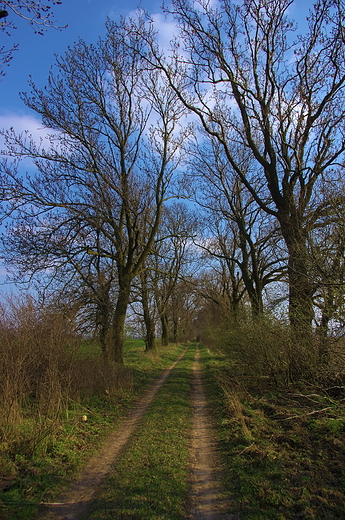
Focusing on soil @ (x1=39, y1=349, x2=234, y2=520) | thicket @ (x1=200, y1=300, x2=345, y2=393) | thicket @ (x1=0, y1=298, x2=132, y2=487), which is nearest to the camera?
soil @ (x1=39, y1=349, x2=234, y2=520)

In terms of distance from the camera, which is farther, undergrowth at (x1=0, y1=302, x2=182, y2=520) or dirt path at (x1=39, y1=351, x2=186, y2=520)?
undergrowth at (x1=0, y1=302, x2=182, y2=520)

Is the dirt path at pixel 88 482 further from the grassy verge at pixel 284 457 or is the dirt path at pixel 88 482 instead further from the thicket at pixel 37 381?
the grassy verge at pixel 284 457

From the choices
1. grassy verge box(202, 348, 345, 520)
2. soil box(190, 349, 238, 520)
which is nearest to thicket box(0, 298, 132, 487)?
soil box(190, 349, 238, 520)

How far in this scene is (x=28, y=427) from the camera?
18.8ft

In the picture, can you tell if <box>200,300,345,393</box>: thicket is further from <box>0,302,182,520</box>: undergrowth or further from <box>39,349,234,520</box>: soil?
<box>0,302,182,520</box>: undergrowth

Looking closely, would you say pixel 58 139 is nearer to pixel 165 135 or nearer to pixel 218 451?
pixel 165 135

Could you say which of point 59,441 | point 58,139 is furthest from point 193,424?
point 58,139

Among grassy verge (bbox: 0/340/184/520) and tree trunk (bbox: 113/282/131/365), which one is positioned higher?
tree trunk (bbox: 113/282/131/365)

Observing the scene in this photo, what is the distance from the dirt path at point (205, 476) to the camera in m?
3.70

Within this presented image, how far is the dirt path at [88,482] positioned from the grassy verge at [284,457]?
73.7 inches

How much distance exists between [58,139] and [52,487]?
43.0ft

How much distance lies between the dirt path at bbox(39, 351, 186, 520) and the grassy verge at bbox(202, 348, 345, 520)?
1.87 meters

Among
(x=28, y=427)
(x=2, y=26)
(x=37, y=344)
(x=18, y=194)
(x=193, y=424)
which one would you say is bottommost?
(x=193, y=424)

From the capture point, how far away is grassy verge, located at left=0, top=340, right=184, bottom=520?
3.88 meters
